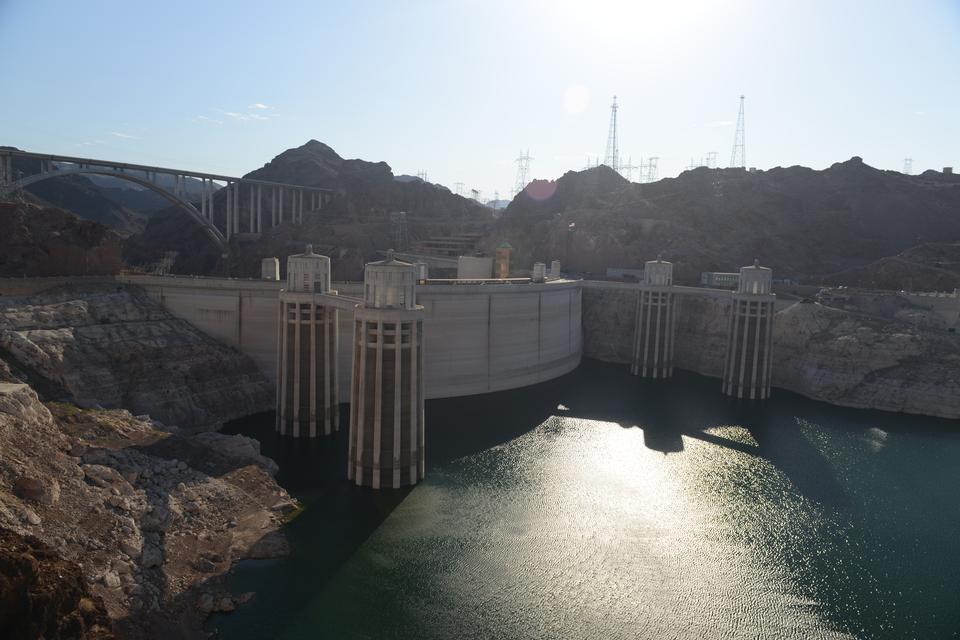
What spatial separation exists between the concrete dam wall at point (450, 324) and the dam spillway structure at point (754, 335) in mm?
17493

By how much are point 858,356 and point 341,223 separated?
79.6 metres

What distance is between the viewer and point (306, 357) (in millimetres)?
43719

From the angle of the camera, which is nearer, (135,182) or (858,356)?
(858,356)

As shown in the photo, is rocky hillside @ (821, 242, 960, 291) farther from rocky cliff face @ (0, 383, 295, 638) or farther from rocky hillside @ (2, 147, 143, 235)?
rocky hillside @ (2, 147, 143, 235)

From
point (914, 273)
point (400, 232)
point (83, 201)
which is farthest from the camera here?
point (83, 201)

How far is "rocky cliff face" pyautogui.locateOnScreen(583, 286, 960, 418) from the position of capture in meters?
55.7

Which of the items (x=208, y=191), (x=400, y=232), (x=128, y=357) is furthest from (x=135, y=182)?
(x=128, y=357)

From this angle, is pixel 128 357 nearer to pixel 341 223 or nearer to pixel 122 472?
pixel 122 472

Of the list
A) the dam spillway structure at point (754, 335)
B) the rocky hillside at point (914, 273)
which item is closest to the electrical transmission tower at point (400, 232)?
Answer: the dam spillway structure at point (754, 335)

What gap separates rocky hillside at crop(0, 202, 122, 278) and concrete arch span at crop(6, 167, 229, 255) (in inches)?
A: 711

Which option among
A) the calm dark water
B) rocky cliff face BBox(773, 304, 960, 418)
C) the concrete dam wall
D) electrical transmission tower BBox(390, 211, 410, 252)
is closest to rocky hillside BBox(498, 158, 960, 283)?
electrical transmission tower BBox(390, 211, 410, 252)

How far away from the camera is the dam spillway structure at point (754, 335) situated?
60312mm

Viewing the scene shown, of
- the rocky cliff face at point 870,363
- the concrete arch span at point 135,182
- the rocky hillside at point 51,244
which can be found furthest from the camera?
the concrete arch span at point 135,182

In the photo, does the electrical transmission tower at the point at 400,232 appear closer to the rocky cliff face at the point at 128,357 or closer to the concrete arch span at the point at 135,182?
the concrete arch span at the point at 135,182
